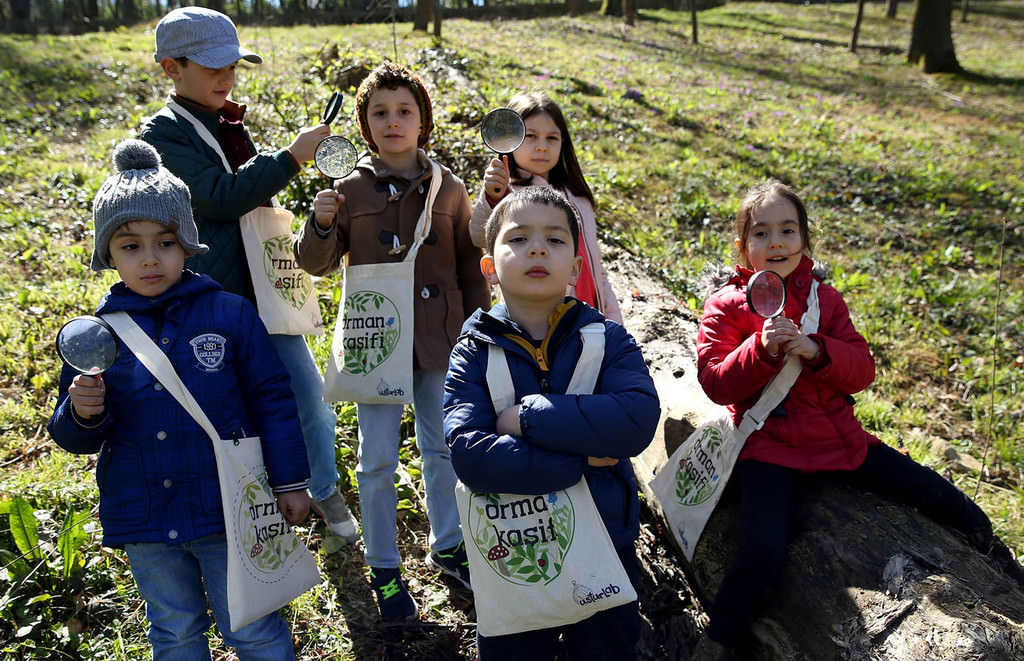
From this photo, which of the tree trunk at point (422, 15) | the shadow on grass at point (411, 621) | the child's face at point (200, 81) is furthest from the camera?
the tree trunk at point (422, 15)

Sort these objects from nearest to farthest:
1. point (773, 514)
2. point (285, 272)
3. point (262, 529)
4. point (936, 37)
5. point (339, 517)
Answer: point (262, 529) < point (773, 514) < point (285, 272) < point (339, 517) < point (936, 37)

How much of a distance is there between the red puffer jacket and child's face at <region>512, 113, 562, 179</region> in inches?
43.4

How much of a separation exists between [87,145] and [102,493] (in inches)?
331

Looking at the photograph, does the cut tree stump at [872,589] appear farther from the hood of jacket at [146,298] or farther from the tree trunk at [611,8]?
the tree trunk at [611,8]

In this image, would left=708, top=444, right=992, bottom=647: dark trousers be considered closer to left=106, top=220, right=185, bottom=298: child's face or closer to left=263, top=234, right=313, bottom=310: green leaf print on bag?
left=263, top=234, right=313, bottom=310: green leaf print on bag

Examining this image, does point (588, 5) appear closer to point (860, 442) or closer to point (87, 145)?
point (87, 145)

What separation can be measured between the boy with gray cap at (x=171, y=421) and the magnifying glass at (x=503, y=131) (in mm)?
1328

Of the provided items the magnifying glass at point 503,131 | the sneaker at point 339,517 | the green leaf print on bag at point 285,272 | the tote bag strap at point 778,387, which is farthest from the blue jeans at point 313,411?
the tote bag strap at point 778,387

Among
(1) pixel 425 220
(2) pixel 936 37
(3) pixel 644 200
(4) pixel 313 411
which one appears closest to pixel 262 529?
(4) pixel 313 411

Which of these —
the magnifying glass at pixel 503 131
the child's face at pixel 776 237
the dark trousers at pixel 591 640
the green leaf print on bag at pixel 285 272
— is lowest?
the dark trousers at pixel 591 640

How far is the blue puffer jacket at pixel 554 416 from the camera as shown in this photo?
213 centimetres

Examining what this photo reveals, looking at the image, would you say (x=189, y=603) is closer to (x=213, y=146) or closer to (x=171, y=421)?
(x=171, y=421)

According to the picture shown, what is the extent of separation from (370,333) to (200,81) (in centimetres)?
129

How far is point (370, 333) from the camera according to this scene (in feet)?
10.1
